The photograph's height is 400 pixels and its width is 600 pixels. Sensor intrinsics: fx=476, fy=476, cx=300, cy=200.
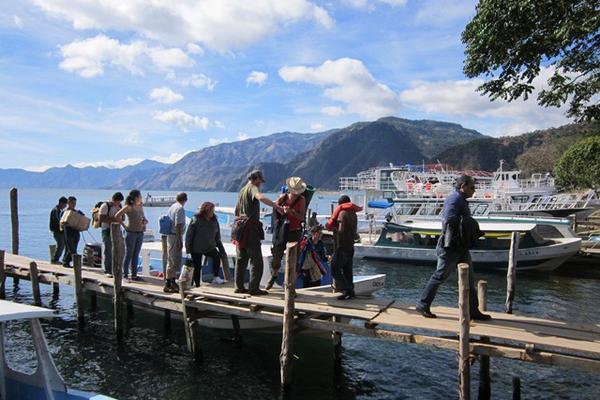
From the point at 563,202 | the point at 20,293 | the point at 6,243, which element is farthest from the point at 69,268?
the point at 563,202

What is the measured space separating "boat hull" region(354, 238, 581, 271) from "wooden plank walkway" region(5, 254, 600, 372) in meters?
18.5

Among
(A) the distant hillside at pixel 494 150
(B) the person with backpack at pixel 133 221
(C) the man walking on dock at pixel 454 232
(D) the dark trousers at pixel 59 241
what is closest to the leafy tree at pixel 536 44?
(C) the man walking on dock at pixel 454 232

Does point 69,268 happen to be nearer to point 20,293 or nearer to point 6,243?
point 20,293

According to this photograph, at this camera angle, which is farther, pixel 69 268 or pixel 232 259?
pixel 69 268

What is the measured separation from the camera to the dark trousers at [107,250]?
46.9 ft

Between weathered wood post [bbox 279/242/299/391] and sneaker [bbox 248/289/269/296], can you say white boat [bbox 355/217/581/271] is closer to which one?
sneaker [bbox 248/289/269/296]

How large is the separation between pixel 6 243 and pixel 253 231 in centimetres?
4120

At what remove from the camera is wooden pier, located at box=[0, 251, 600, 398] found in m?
7.62

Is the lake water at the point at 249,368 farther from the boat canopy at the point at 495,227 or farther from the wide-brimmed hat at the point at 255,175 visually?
the boat canopy at the point at 495,227

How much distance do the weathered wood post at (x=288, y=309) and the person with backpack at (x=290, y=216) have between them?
0.74 m

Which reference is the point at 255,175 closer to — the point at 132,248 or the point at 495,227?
the point at 132,248

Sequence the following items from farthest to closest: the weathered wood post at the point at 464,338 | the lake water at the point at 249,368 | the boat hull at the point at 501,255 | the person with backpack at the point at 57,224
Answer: the boat hull at the point at 501,255 < the person with backpack at the point at 57,224 < the lake water at the point at 249,368 < the weathered wood post at the point at 464,338

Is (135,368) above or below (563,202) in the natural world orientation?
below

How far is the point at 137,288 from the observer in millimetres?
12672
